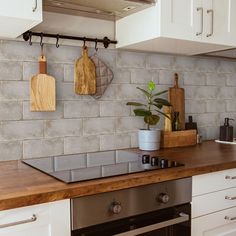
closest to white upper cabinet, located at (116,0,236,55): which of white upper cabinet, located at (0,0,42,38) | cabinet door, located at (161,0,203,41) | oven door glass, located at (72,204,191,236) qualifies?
cabinet door, located at (161,0,203,41)

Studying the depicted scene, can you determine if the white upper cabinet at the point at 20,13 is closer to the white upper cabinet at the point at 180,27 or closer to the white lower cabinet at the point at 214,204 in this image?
the white upper cabinet at the point at 180,27

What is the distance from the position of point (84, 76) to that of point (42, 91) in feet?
0.89

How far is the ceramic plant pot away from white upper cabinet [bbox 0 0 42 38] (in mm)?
929

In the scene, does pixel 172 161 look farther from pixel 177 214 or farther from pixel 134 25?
pixel 134 25

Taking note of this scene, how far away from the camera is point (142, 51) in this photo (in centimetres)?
211

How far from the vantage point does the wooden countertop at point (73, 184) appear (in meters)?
1.10

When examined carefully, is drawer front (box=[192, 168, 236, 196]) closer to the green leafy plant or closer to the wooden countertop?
the wooden countertop

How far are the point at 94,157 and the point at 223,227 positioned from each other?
2.57ft

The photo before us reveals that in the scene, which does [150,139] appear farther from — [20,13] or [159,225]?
[20,13]

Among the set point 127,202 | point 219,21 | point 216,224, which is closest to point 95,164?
point 127,202

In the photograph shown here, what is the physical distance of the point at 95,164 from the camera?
1624 mm

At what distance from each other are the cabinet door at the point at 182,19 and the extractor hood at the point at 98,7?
99 mm

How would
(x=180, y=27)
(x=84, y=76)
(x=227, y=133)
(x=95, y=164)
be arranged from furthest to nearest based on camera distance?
(x=227, y=133) → (x=84, y=76) → (x=180, y=27) → (x=95, y=164)

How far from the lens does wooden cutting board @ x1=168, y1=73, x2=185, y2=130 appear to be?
7.33 ft
